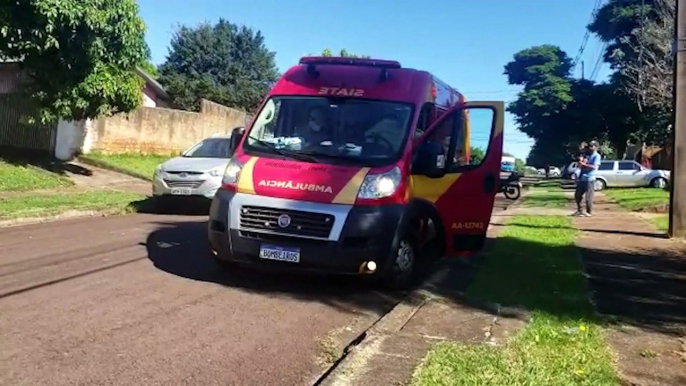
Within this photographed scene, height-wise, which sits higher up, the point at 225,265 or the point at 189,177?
the point at 189,177

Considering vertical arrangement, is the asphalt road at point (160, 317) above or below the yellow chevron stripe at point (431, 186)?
below

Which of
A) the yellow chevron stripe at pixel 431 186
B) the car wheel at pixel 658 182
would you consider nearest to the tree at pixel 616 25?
the car wheel at pixel 658 182

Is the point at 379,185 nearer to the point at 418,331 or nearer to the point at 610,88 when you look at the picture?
the point at 418,331

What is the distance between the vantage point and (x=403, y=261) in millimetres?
7293

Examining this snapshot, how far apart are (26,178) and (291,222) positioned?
42.2 ft

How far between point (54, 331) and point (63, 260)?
3069 mm

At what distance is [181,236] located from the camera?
34.5 feet

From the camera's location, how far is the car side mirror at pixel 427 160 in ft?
24.9

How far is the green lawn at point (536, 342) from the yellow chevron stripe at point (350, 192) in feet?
5.05

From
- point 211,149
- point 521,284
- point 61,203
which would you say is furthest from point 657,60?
point 61,203

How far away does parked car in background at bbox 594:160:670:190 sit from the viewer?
35409 mm

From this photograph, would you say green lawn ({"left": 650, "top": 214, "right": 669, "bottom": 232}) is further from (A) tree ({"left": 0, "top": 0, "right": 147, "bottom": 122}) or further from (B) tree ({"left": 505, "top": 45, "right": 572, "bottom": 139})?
(B) tree ({"left": 505, "top": 45, "right": 572, "bottom": 139})

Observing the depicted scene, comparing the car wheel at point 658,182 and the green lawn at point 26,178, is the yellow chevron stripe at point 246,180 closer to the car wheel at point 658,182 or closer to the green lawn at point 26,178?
the green lawn at point 26,178

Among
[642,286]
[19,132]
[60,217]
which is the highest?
[19,132]
